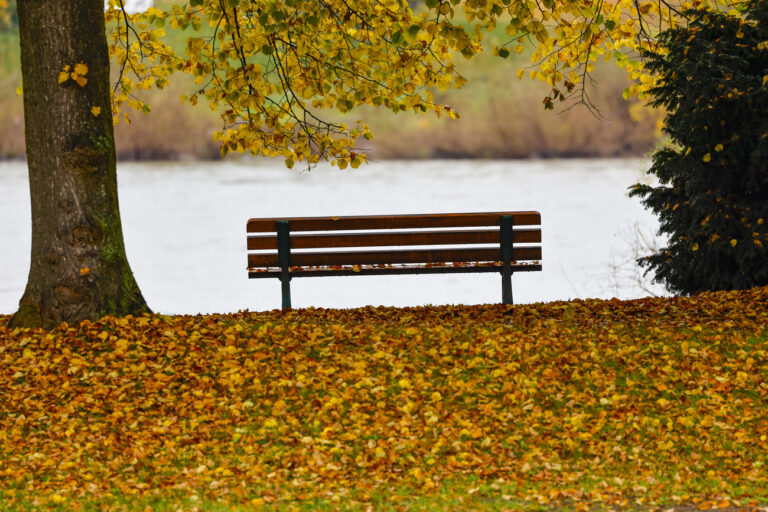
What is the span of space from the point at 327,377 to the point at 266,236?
363 centimetres

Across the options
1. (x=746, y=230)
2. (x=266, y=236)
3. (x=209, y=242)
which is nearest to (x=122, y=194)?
(x=209, y=242)

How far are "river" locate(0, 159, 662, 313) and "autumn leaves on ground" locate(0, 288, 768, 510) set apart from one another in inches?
280

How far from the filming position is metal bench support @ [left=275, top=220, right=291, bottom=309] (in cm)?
1116

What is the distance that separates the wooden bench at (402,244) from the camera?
11266 millimetres

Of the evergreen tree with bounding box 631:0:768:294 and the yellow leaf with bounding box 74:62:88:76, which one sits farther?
the evergreen tree with bounding box 631:0:768:294

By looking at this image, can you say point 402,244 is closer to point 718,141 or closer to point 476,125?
point 718,141

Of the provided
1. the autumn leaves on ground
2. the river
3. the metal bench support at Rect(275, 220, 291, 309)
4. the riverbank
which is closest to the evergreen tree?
the autumn leaves on ground

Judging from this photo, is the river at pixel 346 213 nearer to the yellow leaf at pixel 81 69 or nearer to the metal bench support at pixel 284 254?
the metal bench support at pixel 284 254

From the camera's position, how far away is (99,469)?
6711 millimetres

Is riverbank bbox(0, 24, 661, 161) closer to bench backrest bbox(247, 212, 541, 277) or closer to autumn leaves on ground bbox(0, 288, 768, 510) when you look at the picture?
bench backrest bbox(247, 212, 541, 277)

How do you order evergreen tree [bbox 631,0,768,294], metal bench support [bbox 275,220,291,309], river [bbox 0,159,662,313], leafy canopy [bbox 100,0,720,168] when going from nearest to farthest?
leafy canopy [bbox 100,0,720,168], evergreen tree [bbox 631,0,768,294], metal bench support [bbox 275,220,291,309], river [bbox 0,159,662,313]

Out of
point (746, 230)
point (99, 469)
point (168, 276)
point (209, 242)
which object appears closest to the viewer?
point (99, 469)

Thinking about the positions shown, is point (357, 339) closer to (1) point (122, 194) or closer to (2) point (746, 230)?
(2) point (746, 230)

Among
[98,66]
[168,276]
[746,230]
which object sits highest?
[98,66]
